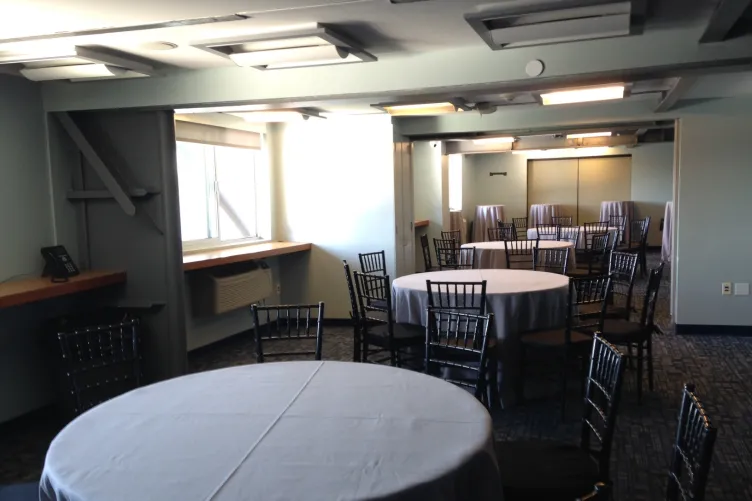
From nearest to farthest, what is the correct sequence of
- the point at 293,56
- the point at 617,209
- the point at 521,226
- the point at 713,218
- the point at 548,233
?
1. the point at 293,56
2. the point at 713,218
3. the point at 548,233
4. the point at 521,226
5. the point at 617,209

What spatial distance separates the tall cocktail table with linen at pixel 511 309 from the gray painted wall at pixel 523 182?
26.2 ft

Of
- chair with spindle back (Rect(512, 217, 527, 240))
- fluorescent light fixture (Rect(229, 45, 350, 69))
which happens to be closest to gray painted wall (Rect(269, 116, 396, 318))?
fluorescent light fixture (Rect(229, 45, 350, 69))

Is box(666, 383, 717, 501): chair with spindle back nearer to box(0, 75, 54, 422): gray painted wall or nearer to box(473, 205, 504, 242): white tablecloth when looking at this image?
box(0, 75, 54, 422): gray painted wall

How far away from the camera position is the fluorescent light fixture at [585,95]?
14.4 feet

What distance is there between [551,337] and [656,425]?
0.77 metres

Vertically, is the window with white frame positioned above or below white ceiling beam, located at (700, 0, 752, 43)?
below

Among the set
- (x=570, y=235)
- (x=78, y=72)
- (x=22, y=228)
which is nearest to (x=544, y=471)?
(x=78, y=72)

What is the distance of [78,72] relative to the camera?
3391mm

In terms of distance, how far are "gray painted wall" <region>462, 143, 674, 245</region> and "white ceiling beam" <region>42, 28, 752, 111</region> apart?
862cm

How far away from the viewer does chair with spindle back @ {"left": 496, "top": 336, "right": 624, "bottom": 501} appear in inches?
76.0

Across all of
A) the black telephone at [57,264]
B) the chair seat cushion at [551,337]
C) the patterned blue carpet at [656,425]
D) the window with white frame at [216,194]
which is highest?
the window with white frame at [216,194]

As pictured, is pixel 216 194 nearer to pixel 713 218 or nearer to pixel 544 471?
pixel 544 471

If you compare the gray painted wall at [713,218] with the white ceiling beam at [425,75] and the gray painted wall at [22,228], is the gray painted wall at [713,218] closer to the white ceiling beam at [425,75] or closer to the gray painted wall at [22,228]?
the white ceiling beam at [425,75]

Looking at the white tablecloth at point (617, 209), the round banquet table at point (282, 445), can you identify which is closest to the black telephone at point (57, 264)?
the round banquet table at point (282, 445)
